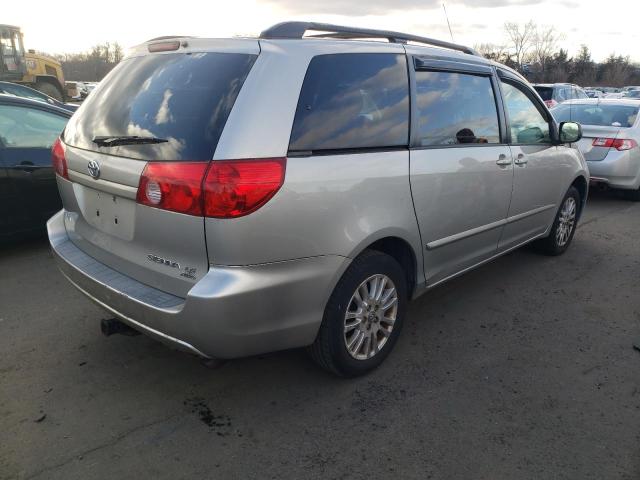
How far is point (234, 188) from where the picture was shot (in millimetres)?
2156

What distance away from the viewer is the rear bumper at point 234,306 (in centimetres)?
220

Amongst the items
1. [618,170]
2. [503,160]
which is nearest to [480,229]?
[503,160]

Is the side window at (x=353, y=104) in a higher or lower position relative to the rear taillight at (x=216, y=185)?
higher

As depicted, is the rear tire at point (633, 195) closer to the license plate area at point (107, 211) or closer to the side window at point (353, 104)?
the side window at point (353, 104)

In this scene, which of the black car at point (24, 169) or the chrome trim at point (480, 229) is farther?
the black car at point (24, 169)

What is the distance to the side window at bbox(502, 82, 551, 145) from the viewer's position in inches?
155

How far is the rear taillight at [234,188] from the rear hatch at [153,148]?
0.08 meters

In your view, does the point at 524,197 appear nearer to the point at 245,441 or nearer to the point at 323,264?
the point at 323,264

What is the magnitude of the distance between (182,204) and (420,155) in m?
1.44

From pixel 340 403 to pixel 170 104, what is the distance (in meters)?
1.74

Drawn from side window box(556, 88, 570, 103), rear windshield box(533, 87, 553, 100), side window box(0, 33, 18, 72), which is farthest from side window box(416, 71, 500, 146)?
side window box(0, 33, 18, 72)

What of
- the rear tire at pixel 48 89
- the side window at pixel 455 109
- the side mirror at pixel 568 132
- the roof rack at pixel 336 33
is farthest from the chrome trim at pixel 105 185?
the rear tire at pixel 48 89

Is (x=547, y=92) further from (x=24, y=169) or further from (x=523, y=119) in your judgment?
(x=24, y=169)

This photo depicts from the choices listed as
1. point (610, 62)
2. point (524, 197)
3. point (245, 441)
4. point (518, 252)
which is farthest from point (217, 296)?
point (610, 62)
